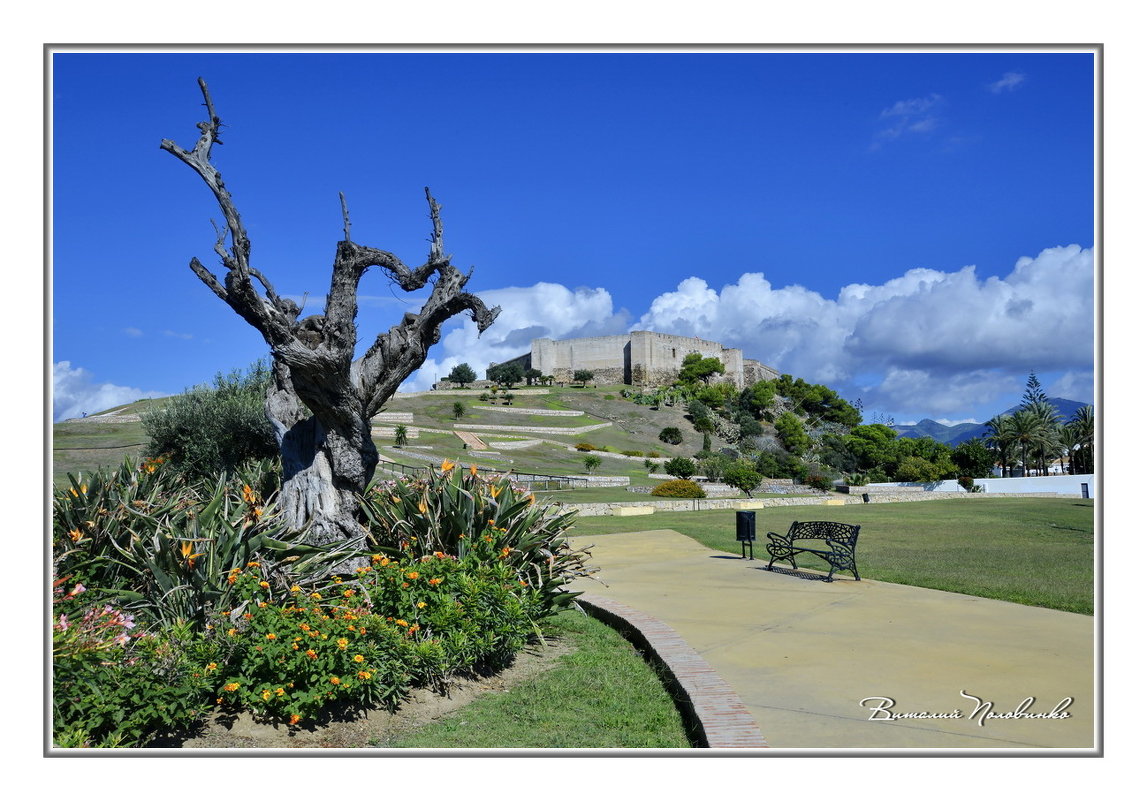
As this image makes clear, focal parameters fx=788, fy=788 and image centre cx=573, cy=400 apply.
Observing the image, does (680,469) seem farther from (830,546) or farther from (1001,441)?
(830,546)

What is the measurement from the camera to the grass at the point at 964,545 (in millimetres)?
8109

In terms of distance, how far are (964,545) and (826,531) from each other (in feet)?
15.5

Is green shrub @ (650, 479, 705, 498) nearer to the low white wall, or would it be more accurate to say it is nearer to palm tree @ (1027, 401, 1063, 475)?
the low white wall

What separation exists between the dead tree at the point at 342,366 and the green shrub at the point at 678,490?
78.1 feet

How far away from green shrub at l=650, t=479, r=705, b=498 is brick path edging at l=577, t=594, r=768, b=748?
2327 cm

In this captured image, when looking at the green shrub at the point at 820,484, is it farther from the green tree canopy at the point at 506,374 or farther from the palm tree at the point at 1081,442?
the green tree canopy at the point at 506,374

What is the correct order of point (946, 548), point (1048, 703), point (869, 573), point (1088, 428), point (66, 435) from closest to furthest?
point (1048, 703) → point (869, 573) → point (946, 548) → point (66, 435) → point (1088, 428)

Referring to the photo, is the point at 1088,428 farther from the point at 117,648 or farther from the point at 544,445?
the point at 117,648

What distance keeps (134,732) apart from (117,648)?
16.8 inches

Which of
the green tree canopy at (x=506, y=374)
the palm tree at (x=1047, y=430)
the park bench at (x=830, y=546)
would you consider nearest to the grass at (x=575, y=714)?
the park bench at (x=830, y=546)

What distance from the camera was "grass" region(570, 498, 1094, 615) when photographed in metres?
8.11

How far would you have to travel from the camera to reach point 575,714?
443 centimetres

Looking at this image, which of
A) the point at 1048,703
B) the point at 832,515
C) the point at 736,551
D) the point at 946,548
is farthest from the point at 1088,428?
the point at 1048,703
